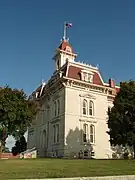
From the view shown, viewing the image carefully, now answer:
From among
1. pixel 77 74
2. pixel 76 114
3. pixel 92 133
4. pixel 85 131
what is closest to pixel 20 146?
pixel 92 133

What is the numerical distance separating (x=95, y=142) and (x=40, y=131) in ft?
44.3

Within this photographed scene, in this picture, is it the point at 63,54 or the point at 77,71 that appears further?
the point at 63,54

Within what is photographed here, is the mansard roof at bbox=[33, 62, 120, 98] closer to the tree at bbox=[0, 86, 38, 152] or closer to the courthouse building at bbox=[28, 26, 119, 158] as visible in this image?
the courthouse building at bbox=[28, 26, 119, 158]

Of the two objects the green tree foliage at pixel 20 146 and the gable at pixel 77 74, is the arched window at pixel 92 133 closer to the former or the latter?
the gable at pixel 77 74

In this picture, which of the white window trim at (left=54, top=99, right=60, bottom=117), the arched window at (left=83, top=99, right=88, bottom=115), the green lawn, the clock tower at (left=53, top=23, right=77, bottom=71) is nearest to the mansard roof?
the arched window at (left=83, top=99, right=88, bottom=115)

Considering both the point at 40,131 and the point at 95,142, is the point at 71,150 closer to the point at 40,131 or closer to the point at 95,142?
the point at 95,142

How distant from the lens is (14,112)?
1446 inches

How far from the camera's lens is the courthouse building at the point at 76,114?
39812mm

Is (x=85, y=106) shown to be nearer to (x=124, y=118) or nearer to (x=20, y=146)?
(x=124, y=118)

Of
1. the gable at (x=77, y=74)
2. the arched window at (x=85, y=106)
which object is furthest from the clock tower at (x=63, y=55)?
the arched window at (x=85, y=106)

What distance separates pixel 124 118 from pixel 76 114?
12.3 m

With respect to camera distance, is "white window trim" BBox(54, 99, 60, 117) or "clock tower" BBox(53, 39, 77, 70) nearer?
"white window trim" BBox(54, 99, 60, 117)

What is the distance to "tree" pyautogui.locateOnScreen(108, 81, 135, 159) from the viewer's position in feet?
96.0

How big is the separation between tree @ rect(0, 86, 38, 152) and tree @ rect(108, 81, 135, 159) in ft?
44.6
